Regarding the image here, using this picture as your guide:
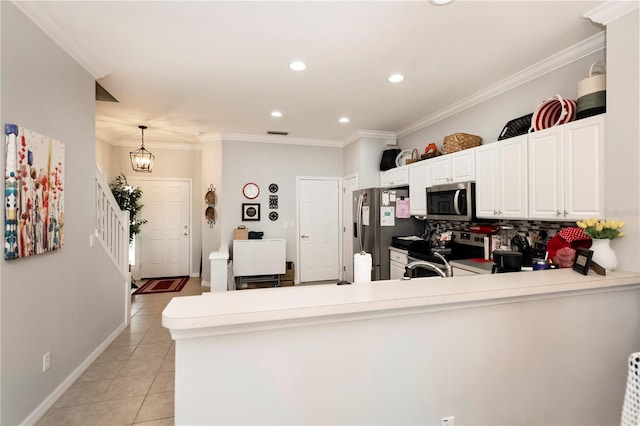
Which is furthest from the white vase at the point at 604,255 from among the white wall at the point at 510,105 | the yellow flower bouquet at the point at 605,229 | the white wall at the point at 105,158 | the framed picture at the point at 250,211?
the white wall at the point at 105,158

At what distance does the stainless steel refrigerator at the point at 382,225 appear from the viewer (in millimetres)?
4340

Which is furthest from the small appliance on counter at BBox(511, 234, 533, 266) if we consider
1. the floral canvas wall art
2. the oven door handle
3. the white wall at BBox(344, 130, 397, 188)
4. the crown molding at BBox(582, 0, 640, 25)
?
the floral canvas wall art

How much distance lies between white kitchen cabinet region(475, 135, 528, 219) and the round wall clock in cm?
355

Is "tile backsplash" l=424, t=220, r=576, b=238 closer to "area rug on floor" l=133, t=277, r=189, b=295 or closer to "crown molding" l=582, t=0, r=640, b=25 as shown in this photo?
"crown molding" l=582, t=0, r=640, b=25

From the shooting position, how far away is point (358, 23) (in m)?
2.08

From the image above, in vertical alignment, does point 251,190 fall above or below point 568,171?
above

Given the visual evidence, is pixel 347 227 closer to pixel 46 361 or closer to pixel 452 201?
pixel 452 201

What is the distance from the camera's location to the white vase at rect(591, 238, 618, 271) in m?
1.74

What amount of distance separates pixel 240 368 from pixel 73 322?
208 cm

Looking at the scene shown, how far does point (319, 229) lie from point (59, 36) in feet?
13.9

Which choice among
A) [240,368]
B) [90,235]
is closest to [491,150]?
[240,368]

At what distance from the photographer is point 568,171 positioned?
2.15 m

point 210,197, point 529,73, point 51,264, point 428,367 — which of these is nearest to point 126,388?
point 51,264

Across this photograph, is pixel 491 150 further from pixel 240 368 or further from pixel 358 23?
pixel 240 368
